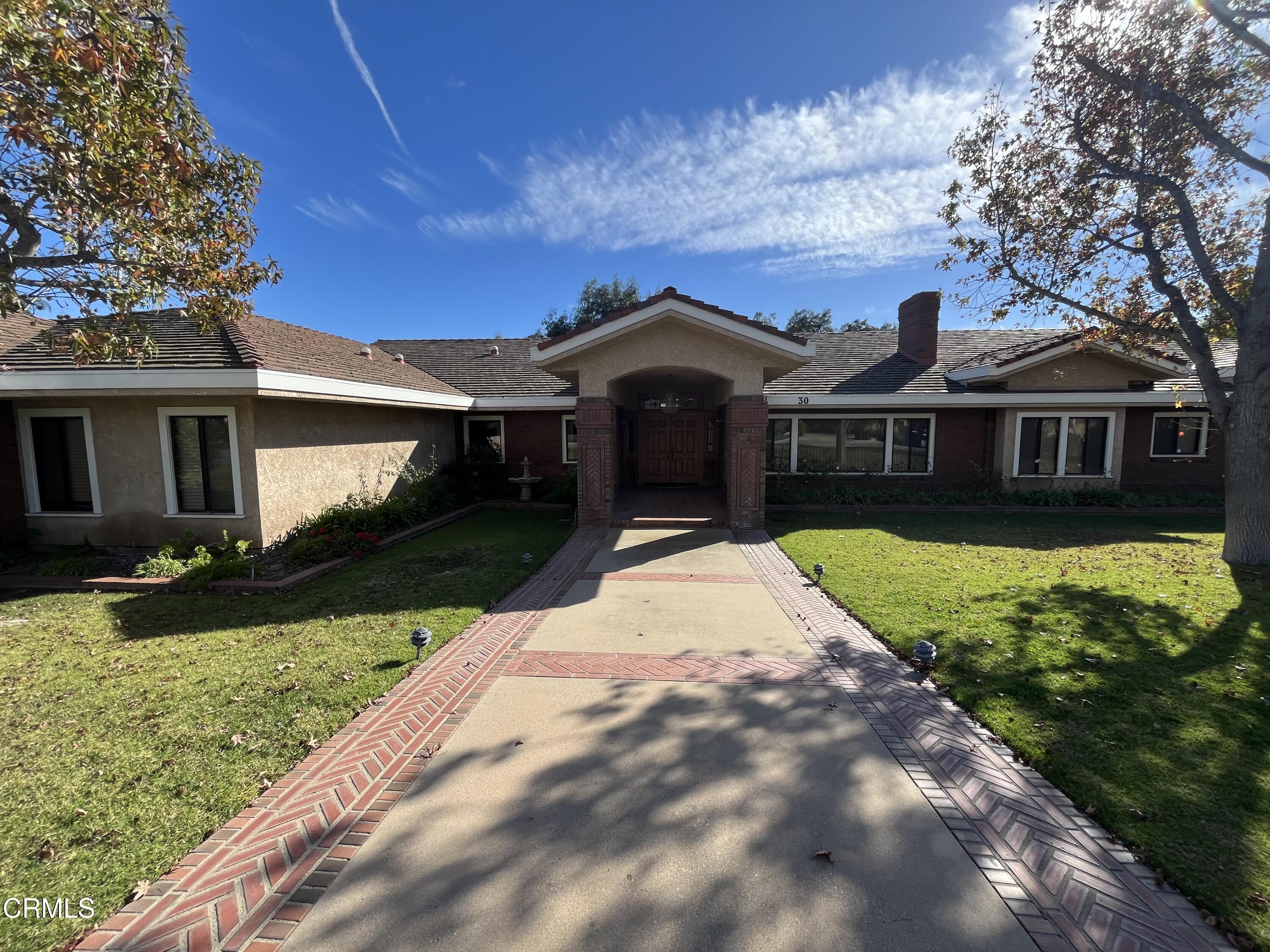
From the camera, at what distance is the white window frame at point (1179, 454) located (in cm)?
1576

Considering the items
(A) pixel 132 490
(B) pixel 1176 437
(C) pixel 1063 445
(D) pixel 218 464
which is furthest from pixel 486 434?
(B) pixel 1176 437

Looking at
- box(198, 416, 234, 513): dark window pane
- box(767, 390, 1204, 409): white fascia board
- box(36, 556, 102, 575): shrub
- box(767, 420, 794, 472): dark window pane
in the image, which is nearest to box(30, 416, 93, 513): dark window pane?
box(36, 556, 102, 575): shrub

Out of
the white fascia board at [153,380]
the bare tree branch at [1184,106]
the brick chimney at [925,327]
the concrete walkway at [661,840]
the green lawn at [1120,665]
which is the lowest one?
the concrete walkway at [661,840]

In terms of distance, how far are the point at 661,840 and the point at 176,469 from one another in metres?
11.0

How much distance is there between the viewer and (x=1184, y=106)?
339 inches

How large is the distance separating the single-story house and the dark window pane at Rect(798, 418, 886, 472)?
0.05 m

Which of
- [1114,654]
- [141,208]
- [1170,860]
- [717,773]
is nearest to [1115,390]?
[1114,654]

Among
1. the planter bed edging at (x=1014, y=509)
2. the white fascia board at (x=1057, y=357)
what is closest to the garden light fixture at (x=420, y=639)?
the planter bed edging at (x=1014, y=509)

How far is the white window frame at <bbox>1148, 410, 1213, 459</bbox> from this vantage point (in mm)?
15758

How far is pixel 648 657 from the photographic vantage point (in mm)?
5352

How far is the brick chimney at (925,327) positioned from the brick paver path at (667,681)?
14732mm

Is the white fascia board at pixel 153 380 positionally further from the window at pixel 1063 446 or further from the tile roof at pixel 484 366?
the window at pixel 1063 446

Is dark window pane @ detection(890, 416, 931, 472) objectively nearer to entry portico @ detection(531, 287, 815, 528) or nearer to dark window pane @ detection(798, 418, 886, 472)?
dark window pane @ detection(798, 418, 886, 472)

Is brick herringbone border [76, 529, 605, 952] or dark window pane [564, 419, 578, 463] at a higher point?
dark window pane [564, 419, 578, 463]
